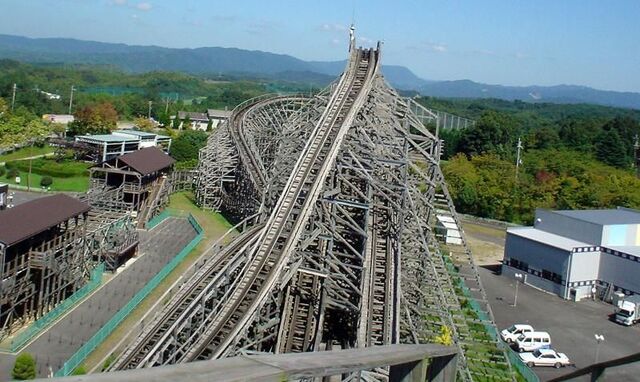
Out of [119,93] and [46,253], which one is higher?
[119,93]

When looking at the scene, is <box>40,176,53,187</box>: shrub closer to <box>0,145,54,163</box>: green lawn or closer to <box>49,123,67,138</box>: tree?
<box>0,145,54,163</box>: green lawn

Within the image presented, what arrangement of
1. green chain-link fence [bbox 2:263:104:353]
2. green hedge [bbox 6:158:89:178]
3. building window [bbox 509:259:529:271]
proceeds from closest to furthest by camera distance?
green chain-link fence [bbox 2:263:104:353] < building window [bbox 509:259:529:271] < green hedge [bbox 6:158:89:178]

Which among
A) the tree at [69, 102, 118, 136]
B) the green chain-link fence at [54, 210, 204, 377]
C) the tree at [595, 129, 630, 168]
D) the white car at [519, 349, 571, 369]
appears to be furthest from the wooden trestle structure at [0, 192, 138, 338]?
the tree at [595, 129, 630, 168]

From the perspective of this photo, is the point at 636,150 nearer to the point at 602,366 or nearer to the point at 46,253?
the point at 46,253

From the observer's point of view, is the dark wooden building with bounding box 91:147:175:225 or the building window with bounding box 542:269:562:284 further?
the dark wooden building with bounding box 91:147:175:225

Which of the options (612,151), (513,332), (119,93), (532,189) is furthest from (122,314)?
(119,93)

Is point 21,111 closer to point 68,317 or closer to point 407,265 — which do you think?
point 68,317
